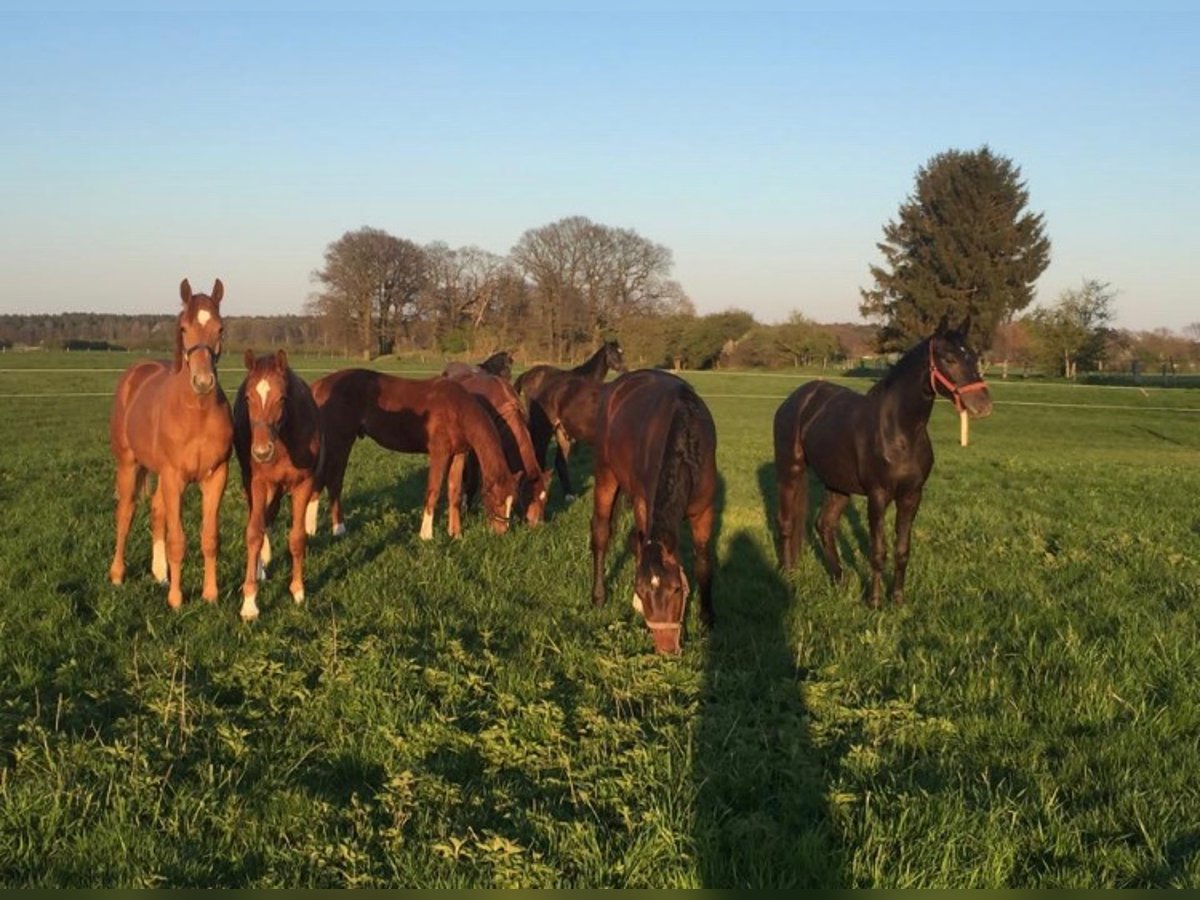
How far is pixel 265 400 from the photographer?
6156mm

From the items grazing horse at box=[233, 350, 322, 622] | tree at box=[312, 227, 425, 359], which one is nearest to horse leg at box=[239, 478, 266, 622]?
grazing horse at box=[233, 350, 322, 622]

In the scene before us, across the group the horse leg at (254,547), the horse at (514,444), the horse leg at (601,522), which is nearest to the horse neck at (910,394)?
the horse leg at (601,522)

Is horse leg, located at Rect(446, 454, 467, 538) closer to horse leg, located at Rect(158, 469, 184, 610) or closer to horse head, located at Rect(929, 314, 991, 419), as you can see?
horse leg, located at Rect(158, 469, 184, 610)

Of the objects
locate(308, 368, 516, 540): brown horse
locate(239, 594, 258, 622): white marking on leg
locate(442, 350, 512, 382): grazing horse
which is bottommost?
locate(239, 594, 258, 622): white marking on leg

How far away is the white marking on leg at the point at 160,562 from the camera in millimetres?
6930

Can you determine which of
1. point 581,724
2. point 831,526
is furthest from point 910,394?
point 581,724

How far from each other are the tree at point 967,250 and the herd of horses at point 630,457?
4873 centimetres

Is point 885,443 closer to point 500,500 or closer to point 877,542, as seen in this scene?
point 877,542

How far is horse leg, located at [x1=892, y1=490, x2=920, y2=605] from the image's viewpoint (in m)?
7.04

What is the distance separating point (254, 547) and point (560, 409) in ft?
25.0

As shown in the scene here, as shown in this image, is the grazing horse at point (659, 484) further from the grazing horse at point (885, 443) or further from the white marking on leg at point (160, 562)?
the white marking on leg at point (160, 562)

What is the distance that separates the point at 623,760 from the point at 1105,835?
2.04 meters

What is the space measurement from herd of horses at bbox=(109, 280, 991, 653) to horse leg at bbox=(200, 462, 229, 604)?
0.01 meters

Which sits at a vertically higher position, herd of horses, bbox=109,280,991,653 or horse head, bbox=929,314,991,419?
horse head, bbox=929,314,991,419
